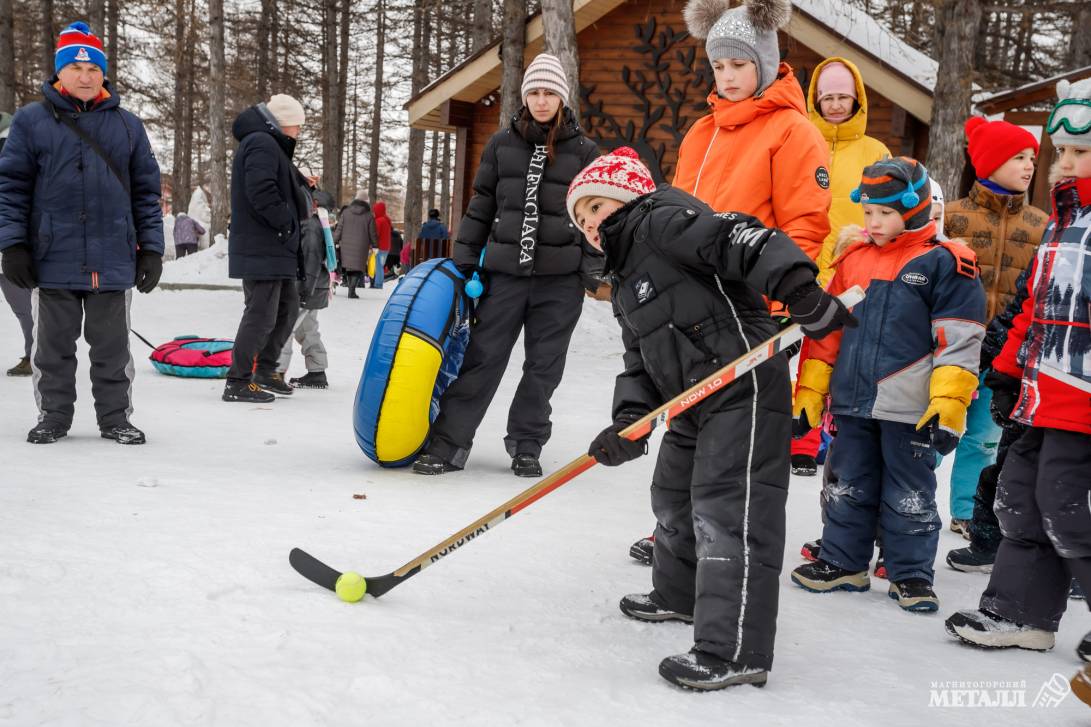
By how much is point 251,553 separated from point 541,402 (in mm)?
2139

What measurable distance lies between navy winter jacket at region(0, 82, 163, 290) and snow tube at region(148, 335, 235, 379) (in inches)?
110

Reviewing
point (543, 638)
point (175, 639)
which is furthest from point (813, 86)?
point (175, 639)

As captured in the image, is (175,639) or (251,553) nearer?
(175,639)

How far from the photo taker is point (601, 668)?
8.82 ft

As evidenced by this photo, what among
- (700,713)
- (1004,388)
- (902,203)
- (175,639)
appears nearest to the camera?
(700,713)

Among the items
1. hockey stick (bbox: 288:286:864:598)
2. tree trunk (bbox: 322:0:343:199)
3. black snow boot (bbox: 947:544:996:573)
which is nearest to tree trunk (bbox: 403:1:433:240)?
tree trunk (bbox: 322:0:343:199)

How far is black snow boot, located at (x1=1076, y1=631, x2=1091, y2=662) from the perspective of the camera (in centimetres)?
298

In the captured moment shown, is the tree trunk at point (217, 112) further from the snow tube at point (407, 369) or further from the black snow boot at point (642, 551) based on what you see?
the black snow boot at point (642, 551)

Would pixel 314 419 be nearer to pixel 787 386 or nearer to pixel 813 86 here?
pixel 813 86

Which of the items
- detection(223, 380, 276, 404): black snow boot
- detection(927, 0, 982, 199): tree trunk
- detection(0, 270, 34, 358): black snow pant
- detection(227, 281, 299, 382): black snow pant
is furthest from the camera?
detection(927, 0, 982, 199): tree trunk

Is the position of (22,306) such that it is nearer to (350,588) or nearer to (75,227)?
(75,227)

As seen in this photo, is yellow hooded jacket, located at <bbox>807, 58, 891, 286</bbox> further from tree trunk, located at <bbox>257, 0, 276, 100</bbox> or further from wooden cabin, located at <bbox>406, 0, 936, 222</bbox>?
tree trunk, located at <bbox>257, 0, 276, 100</bbox>

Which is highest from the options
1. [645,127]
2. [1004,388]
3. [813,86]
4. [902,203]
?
[645,127]

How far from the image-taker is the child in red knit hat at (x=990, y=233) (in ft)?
14.2
